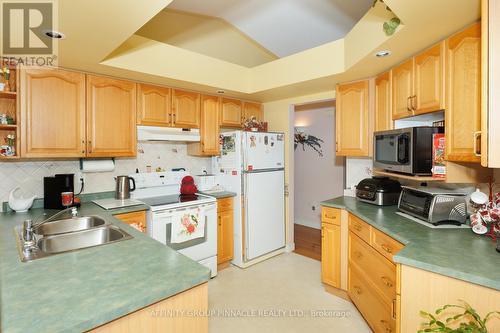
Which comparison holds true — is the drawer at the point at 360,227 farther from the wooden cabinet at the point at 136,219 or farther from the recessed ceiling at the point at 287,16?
the recessed ceiling at the point at 287,16

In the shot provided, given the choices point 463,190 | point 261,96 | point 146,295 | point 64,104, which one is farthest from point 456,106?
point 64,104

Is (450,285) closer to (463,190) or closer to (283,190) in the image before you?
(463,190)

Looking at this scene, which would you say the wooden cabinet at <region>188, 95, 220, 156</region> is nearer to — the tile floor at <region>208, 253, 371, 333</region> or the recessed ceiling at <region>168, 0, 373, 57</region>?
the recessed ceiling at <region>168, 0, 373, 57</region>

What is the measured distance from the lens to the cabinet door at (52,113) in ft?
7.52

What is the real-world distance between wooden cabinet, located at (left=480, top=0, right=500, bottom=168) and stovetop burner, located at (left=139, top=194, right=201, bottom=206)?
8.21 feet

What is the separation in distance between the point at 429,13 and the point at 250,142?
7.01 feet

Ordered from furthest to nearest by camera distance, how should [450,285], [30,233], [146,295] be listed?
[30,233] < [450,285] < [146,295]

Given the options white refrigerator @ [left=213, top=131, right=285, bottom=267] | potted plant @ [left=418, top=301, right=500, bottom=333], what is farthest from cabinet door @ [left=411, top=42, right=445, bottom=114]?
white refrigerator @ [left=213, top=131, right=285, bottom=267]

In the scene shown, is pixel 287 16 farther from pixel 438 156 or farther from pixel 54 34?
pixel 54 34

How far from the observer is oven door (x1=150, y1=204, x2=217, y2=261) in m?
2.64

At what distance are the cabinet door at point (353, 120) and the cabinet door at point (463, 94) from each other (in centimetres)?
96

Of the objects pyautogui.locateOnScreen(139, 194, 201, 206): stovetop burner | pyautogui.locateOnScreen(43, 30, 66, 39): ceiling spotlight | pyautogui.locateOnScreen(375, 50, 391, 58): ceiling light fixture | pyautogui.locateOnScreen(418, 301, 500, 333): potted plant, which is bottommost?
pyautogui.locateOnScreen(418, 301, 500, 333): potted plant

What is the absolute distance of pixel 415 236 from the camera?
1.70m

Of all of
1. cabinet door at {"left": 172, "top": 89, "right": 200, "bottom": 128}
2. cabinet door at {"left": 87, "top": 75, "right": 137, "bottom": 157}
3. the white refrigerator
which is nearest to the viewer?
cabinet door at {"left": 87, "top": 75, "right": 137, "bottom": 157}
